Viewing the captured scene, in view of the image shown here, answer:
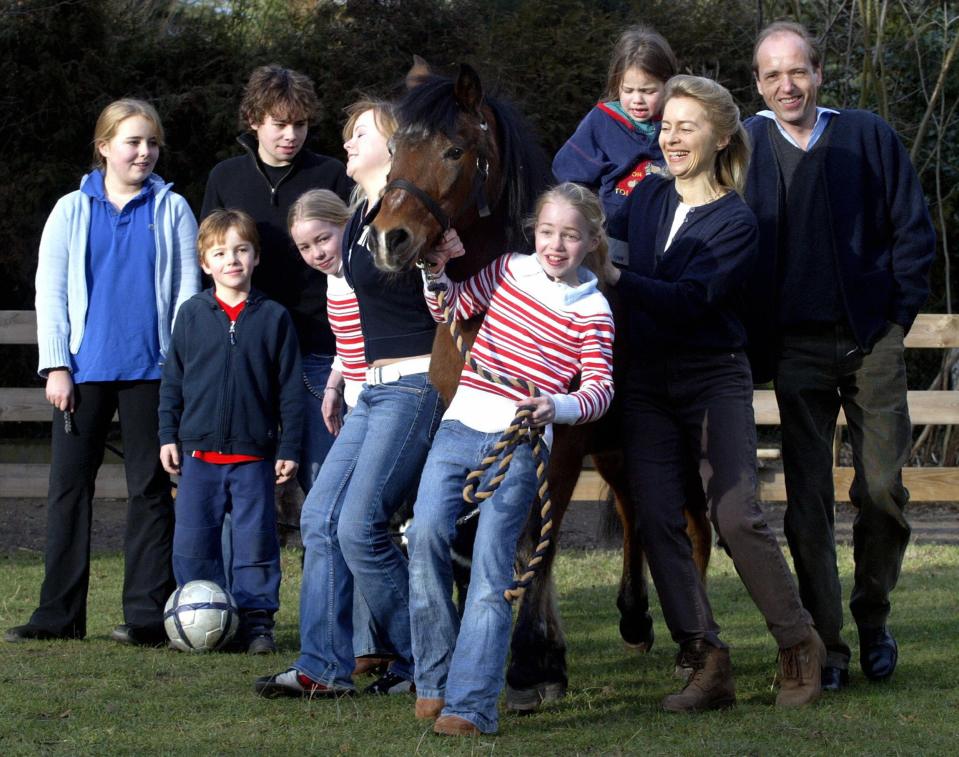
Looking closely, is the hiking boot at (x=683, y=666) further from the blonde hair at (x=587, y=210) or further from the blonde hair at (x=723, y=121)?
the blonde hair at (x=723, y=121)

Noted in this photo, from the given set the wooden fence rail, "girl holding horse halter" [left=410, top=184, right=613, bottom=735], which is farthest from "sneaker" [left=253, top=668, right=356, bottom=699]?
→ the wooden fence rail

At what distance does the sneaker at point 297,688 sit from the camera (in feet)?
13.9

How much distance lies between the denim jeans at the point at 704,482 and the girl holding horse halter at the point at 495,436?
504mm

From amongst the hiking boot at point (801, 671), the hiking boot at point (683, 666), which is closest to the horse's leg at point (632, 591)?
the hiking boot at point (683, 666)

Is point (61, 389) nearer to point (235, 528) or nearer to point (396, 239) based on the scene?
point (235, 528)

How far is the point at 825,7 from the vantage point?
1037cm

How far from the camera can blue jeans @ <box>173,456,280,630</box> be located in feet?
17.3

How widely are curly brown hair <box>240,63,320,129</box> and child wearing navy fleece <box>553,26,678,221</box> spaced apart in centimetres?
110

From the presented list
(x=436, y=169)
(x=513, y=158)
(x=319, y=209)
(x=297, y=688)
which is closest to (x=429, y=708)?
(x=297, y=688)

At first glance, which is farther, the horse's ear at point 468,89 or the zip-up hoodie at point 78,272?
the zip-up hoodie at point 78,272

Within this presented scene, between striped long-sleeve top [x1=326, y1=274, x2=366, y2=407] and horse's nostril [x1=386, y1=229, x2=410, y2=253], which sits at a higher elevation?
horse's nostril [x1=386, y1=229, x2=410, y2=253]

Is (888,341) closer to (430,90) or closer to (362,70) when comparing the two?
(430,90)

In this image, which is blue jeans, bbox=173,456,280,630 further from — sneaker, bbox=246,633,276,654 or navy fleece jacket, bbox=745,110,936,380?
navy fleece jacket, bbox=745,110,936,380

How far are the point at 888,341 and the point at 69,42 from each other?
919 centimetres
